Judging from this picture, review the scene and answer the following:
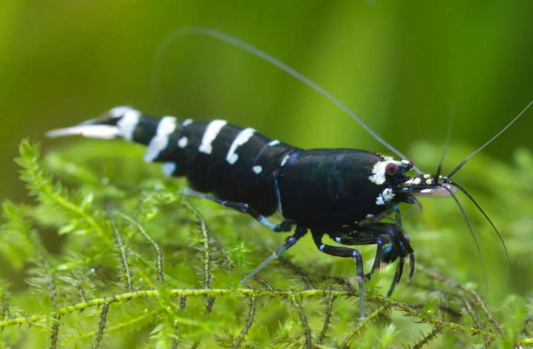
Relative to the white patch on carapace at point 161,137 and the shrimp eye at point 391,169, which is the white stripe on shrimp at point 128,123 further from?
the shrimp eye at point 391,169

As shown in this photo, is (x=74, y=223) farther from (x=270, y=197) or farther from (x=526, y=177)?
(x=526, y=177)

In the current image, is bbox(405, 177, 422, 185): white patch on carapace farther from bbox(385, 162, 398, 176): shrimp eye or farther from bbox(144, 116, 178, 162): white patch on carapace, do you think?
bbox(144, 116, 178, 162): white patch on carapace

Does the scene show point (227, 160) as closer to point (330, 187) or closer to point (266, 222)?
point (266, 222)

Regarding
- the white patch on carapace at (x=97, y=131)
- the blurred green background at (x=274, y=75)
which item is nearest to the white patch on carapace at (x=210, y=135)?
the white patch on carapace at (x=97, y=131)

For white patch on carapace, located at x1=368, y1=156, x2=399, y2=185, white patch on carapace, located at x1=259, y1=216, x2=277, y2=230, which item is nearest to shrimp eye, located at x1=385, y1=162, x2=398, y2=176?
white patch on carapace, located at x1=368, y1=156, x2=399, y2=185

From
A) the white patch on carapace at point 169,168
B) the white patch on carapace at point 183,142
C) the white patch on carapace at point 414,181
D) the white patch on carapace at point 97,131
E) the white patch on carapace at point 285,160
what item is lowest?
the white patch on carapace at point 169,168
